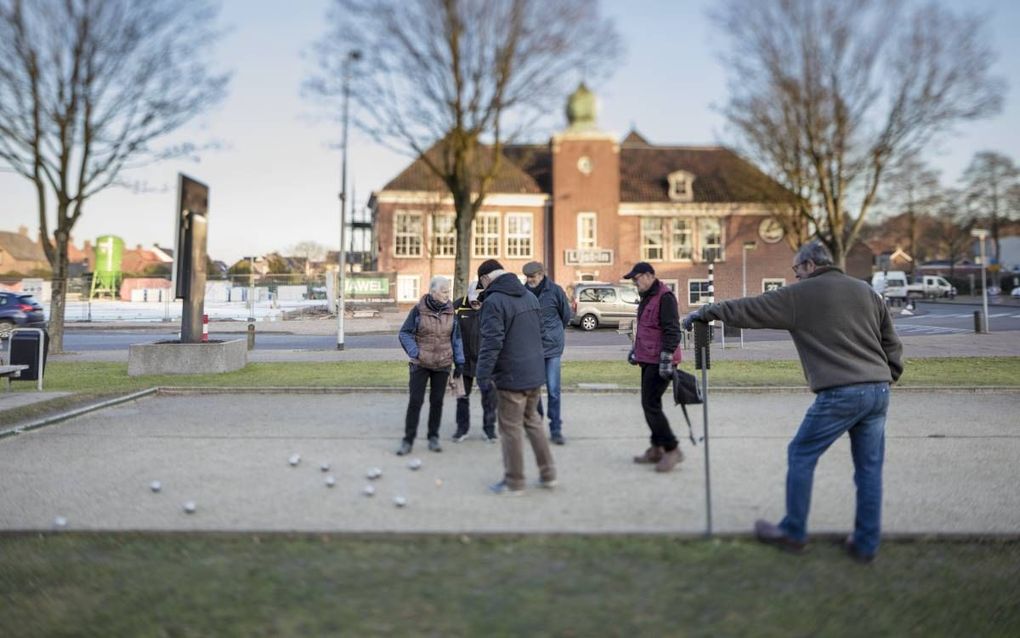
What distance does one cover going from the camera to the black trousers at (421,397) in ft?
23.1

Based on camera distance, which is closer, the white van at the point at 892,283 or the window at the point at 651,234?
the window at the point at 651,234

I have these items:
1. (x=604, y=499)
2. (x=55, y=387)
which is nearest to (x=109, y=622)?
(x=604, y=499)

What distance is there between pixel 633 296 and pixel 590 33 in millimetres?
11198

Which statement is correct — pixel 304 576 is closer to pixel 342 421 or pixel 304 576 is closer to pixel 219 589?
pixel 219 589

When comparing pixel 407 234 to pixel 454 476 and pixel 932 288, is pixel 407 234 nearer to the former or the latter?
pixel 454 476

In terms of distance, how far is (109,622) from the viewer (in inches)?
131

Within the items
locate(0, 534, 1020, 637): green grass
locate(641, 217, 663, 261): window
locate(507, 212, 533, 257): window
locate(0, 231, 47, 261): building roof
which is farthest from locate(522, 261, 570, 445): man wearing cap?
locate(0, 231, 47, 261): building roof

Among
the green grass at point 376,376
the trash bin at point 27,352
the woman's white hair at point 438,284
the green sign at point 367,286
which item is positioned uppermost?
the green sign at point 367,286

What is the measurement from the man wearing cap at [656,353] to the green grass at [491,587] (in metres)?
1.93

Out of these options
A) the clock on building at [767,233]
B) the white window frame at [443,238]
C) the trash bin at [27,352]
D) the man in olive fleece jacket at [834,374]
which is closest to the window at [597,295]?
the white window frame at [443,238]

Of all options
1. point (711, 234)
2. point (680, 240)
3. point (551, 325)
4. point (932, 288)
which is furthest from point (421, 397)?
point (932, 288)

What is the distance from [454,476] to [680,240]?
42946mm

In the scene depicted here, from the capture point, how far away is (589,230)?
4616 centimetres

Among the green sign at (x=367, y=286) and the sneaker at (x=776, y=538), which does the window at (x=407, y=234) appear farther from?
the sneaker at (x=776, y=538)
